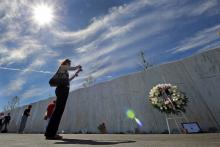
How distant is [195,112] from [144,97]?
1938mm

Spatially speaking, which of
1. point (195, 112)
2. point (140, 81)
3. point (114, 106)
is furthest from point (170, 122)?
point (114, 106)

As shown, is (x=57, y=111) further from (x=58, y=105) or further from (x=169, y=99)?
(x=169, y=99)

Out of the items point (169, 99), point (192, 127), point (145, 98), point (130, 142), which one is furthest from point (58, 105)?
point (145, 98)

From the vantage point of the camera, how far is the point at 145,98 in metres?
7.68

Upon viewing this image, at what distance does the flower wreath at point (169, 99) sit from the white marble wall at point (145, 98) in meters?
0.61

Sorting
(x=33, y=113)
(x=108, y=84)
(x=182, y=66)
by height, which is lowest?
(x=182, y=66)

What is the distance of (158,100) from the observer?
6289 millimetres

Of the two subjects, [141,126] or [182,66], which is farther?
[141,126]

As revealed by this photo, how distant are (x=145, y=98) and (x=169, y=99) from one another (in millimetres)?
1671

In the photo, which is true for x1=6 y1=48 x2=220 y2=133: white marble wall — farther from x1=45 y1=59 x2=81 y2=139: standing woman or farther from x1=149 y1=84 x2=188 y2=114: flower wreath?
x1=45 y1=59 x2=81 y2=139: standing woman

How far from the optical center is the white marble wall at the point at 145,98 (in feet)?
20.0

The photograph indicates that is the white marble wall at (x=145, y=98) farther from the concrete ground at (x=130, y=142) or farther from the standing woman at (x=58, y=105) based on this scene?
the standing woman at (x=58, y=105)

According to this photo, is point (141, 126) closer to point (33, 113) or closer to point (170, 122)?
point (170, 122)

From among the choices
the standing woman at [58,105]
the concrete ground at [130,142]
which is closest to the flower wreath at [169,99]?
the concrete ground at [130,142]
